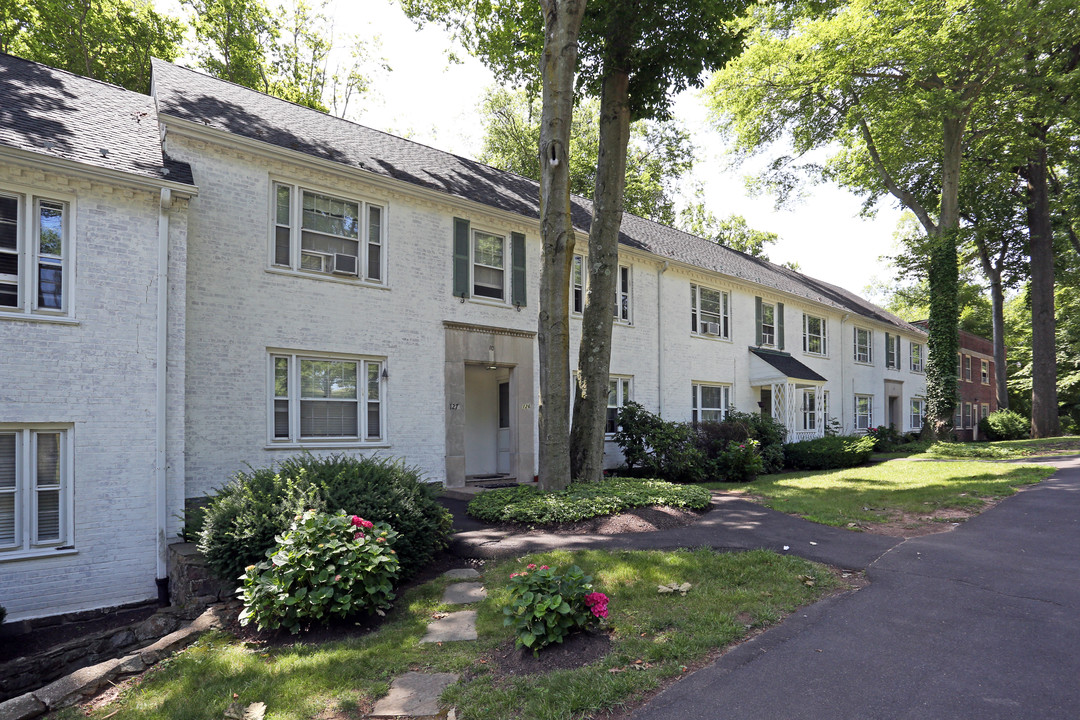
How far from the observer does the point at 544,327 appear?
10203 mm

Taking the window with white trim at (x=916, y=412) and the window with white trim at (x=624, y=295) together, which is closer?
the window with white trim at (x=624, y=295)

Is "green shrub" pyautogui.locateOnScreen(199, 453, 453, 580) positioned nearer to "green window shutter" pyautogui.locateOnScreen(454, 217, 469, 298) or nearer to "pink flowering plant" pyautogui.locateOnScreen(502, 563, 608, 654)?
"pink flowering plant" pyautogui.locateOnScreen(502, 563, 608, 654)

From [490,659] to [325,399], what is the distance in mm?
7271

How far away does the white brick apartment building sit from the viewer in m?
8.20

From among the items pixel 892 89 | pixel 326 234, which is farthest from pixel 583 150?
pixel 326 234

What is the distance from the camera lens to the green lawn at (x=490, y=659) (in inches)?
165

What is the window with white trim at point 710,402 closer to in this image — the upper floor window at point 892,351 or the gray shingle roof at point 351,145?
the gray shingle roof at point 351,145

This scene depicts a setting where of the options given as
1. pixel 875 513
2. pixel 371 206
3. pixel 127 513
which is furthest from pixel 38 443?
pixel 875 513

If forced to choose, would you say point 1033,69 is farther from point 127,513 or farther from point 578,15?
point 127,513

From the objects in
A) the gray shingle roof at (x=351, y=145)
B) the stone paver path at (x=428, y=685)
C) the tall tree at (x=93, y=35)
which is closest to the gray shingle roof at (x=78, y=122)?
the gray shingle roof at (x=351, y=145)

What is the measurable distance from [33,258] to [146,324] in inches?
58.5

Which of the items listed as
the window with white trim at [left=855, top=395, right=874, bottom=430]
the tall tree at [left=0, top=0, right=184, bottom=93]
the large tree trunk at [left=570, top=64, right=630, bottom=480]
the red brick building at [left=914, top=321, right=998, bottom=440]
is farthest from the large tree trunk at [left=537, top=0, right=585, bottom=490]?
the red brick building at [left=914, top=321, right=998, bottom=440]

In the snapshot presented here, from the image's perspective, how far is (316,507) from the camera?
22.1ft

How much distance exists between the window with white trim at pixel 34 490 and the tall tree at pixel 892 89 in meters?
20.2
